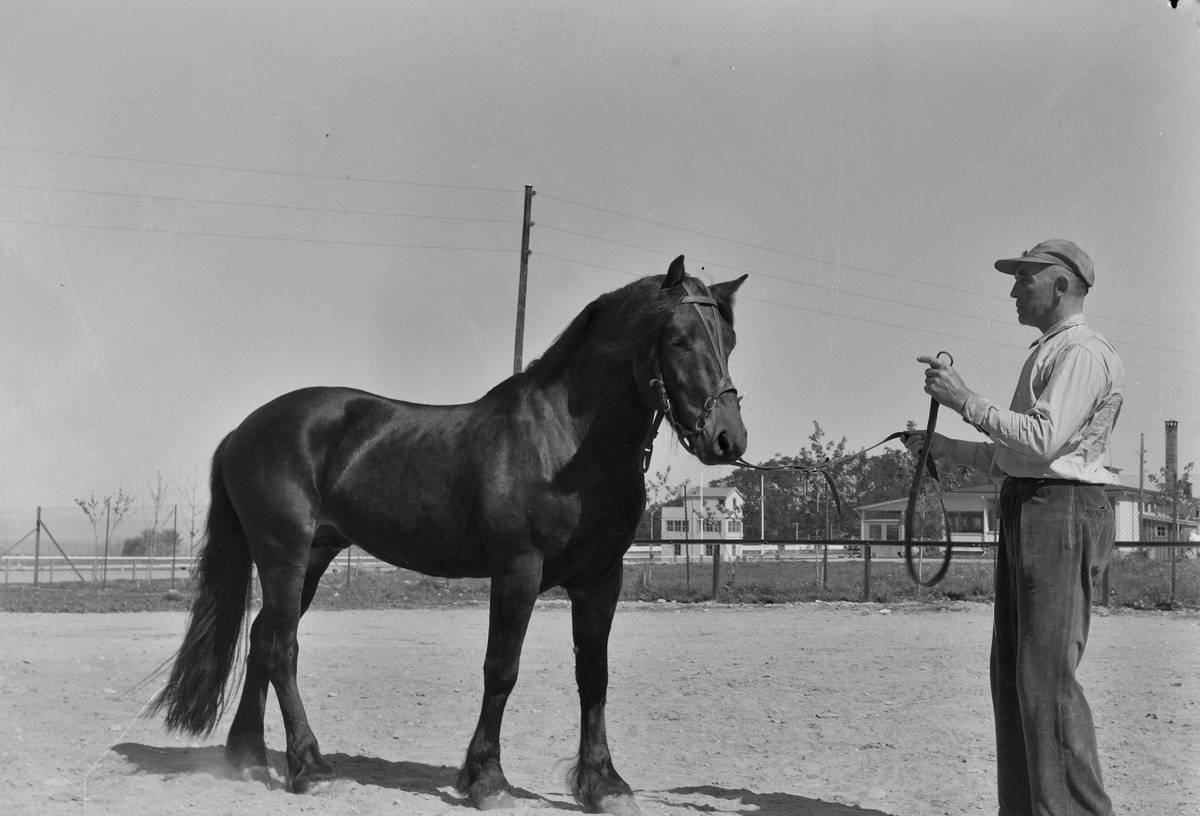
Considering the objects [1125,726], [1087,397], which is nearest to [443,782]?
[1087,397]

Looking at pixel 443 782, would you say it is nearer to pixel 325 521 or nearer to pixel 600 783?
pixel 600 783

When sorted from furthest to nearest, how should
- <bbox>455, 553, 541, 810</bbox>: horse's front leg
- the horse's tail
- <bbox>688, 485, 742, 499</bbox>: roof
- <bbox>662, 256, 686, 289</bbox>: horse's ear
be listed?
<bbox>688, 485, 742, 499</bbox>: roof < the horse's tail < <bbox>455, 553, 541, 810</bbox>: horse's front leg < <bbox>662, 256, 686, 289</bbox>: horse's ear

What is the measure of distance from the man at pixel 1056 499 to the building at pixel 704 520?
17309 millimetres

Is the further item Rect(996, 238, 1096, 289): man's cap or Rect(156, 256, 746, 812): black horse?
Rect(156, 256, 746, 812): black horse

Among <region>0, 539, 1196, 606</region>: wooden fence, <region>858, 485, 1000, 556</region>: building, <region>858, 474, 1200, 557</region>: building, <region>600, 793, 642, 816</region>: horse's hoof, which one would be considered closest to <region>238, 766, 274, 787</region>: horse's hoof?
<region>600, 793, 642, 816</region>: horse's hoof

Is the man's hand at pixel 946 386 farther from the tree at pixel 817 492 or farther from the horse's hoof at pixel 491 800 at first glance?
the tree at pixel 817 492

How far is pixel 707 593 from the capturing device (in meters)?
16.9

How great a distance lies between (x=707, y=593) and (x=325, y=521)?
12285mm

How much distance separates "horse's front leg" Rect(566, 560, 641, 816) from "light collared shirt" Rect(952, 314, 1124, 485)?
1.80m

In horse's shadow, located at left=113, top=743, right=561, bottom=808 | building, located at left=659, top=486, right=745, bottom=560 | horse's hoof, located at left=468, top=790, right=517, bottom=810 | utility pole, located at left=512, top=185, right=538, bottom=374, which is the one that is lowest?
horse's shadow, located at left=113, top=743, right=561, bottom=808

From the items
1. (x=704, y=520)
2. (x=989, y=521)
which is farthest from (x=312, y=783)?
(x=989, y=521)

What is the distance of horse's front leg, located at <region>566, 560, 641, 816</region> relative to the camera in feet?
15.4

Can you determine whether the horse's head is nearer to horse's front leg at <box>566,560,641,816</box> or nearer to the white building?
horse's front leg at <box>566,560,641,816</box>

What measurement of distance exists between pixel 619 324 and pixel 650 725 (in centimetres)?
308
